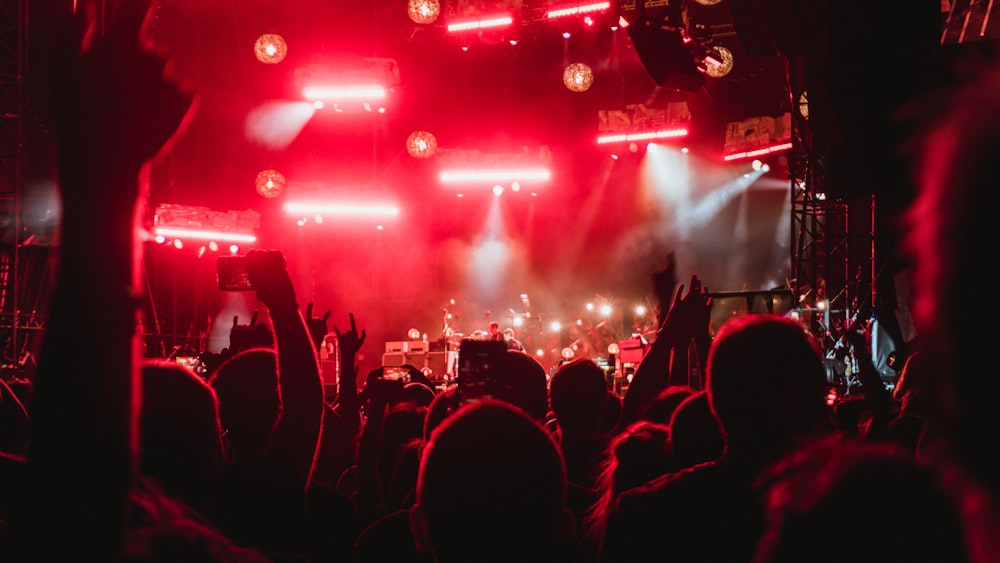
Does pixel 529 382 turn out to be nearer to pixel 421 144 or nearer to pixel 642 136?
pixel 421 144

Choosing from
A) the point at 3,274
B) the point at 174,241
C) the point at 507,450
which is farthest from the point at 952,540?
the point at 174,241

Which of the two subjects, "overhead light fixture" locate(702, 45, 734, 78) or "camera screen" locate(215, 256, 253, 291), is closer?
"camera screen" locate(215, 256, 253, 291)

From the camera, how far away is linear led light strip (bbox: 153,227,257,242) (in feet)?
53.0

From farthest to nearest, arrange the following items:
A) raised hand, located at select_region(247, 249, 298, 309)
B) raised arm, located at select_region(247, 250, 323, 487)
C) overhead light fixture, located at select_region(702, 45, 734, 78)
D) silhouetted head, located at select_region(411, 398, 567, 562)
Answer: overhead light fixture, located at select_region(702, 45, 734, 78) < raised hand, located at select_region(247, 249, 298, 309) < raised arm, located at select_region(247, 250, 323, 487) < silhouetted head, located at select_region(411, 398, 567, 562)

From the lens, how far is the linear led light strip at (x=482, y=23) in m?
13.9

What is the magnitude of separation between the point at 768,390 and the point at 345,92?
629 inches

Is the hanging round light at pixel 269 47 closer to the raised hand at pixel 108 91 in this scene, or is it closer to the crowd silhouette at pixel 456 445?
the crowd silhouette at pixel 456 445

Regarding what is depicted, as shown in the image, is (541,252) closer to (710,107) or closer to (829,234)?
(710,107)

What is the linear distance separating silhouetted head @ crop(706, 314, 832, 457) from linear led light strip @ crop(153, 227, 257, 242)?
1544cm

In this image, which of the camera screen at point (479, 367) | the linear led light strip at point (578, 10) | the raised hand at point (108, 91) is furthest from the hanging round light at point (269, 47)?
the raised hand at point (108, 91)

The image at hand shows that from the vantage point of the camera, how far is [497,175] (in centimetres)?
1812

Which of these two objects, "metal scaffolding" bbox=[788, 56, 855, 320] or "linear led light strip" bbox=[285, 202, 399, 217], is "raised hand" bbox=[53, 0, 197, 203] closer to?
"metal scaffolding" bbox=[788, 56, 855, 320]

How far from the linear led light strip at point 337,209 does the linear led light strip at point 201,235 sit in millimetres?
1171

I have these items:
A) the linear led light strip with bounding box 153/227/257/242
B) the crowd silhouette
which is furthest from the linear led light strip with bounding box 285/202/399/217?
the crowd silhouette
